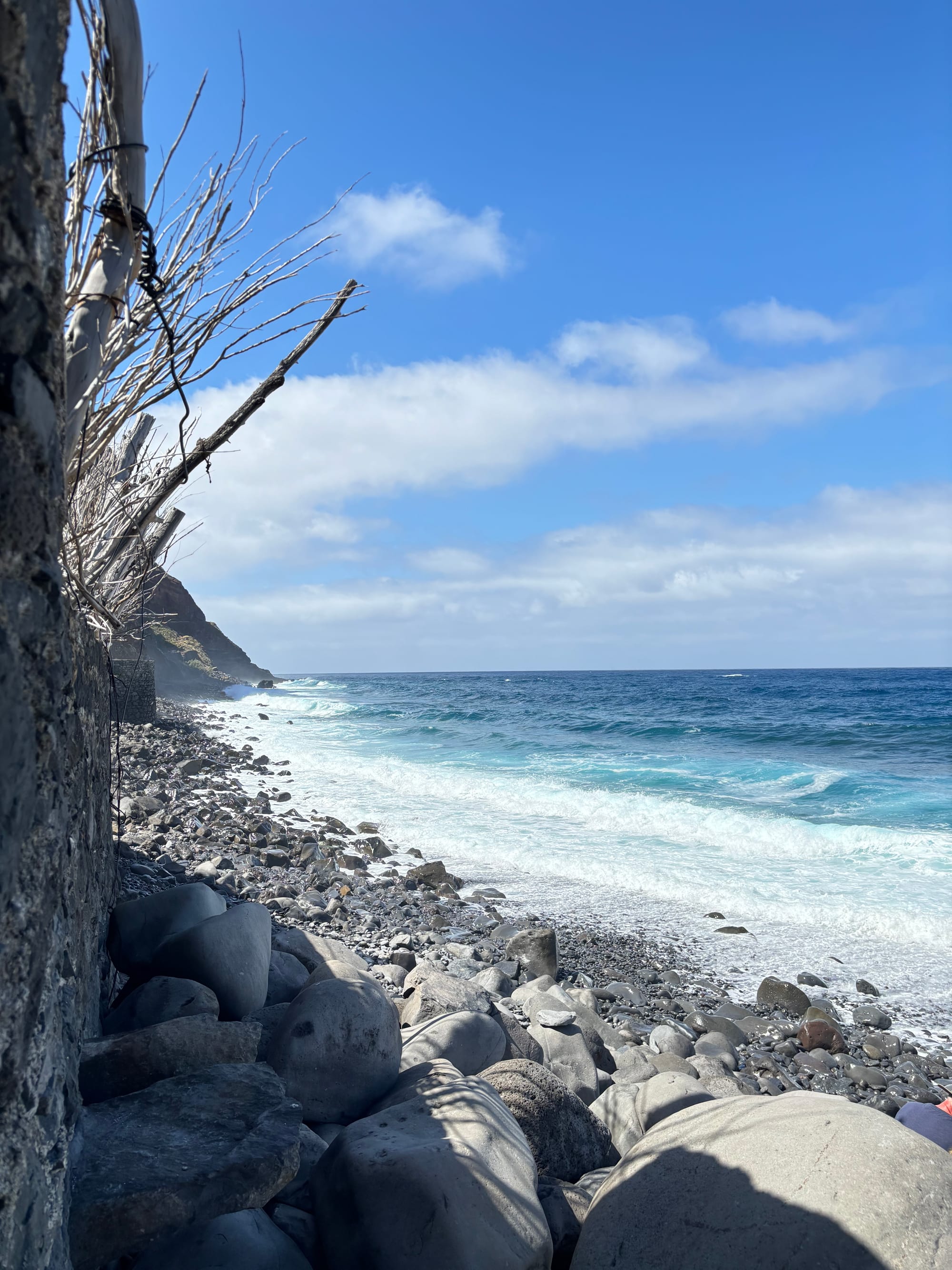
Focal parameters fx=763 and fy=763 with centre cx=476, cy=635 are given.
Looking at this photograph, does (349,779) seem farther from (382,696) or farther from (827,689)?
(827,689)

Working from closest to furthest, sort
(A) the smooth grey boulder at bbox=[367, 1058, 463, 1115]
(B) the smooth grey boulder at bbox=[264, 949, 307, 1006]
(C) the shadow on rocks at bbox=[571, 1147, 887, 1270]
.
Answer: (C) the shadow on rocks at bbox=[571, 1147, 887, 1270]
(A) the smooth grey boulder at bbox=[367, 1058, 463, 1115]
(B) the smooth grey boulder at bbox=[264, 949, 307, 1006]

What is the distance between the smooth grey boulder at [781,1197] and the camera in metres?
2.17

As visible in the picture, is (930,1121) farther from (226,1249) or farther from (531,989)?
(226,1249)

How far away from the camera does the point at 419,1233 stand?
2.25 meters

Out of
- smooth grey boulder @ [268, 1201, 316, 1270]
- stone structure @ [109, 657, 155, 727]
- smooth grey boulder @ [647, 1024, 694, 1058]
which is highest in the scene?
stone structure @ [109, 657, 155, 727]

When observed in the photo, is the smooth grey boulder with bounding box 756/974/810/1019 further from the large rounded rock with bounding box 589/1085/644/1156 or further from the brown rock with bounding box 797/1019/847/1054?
the large rounded rock with bounding box 589/1085/644/1156

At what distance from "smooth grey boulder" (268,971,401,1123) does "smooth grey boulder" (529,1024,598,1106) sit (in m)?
1.52

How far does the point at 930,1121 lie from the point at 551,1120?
232cm

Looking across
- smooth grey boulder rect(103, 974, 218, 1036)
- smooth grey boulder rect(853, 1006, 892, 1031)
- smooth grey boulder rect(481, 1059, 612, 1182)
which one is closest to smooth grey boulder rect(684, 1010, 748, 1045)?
smooth grey boulder rect(853, 1006, 892, 1031)

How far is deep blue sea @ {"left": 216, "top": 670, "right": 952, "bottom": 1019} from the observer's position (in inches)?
299

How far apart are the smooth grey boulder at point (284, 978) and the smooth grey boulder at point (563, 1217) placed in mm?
1519

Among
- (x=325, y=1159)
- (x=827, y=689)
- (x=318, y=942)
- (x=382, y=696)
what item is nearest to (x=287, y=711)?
(x=382, y=696)

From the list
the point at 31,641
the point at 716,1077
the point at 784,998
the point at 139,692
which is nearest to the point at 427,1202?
the point at 31,641

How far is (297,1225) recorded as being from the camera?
2400mm
